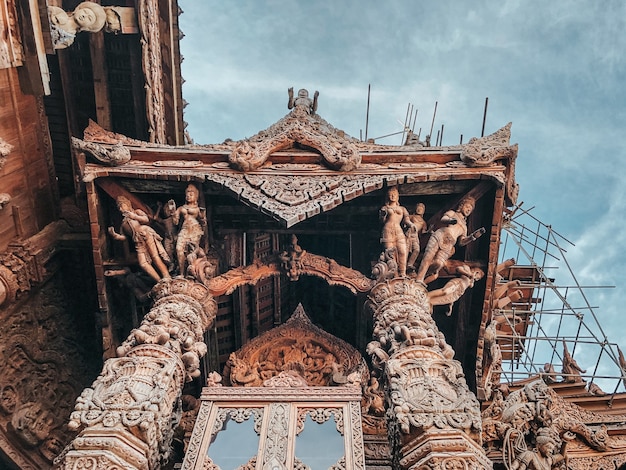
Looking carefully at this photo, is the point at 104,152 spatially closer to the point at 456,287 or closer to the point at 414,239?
the point at 414,239

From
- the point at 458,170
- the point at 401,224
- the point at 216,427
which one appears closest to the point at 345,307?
the point at 401,224

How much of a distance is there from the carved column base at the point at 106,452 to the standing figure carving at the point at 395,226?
3615 millimetres

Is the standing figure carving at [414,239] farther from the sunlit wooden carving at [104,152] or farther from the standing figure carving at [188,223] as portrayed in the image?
the sunlit wooden carving at [104,152]

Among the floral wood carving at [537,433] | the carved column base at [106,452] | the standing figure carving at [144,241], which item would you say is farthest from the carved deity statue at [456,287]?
the carved column base at [106,452]

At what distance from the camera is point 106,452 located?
4.55 meters

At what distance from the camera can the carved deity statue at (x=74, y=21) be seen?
790 centimetres

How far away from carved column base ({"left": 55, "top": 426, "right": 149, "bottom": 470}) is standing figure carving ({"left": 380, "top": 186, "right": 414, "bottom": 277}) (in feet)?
11.9

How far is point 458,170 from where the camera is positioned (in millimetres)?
7551

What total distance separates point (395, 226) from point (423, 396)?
2729 millimetres

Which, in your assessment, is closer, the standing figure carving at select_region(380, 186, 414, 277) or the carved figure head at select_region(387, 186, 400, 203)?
the standing figure carving at select_region(380, 186, 414, 277)

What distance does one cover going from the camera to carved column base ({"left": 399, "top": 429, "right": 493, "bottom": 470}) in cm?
448

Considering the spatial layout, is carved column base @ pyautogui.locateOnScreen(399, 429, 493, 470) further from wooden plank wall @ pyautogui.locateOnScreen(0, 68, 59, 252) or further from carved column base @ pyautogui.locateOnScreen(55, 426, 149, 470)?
wooden plank wall @ pyautogui.locateOnScreen(0, 68, 59, 252)

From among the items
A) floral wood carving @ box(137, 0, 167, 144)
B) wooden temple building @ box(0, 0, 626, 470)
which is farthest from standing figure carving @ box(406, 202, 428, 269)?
floral wood carving @ box(137, 0, 167, 144)

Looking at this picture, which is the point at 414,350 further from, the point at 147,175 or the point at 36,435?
the point at 36,435
